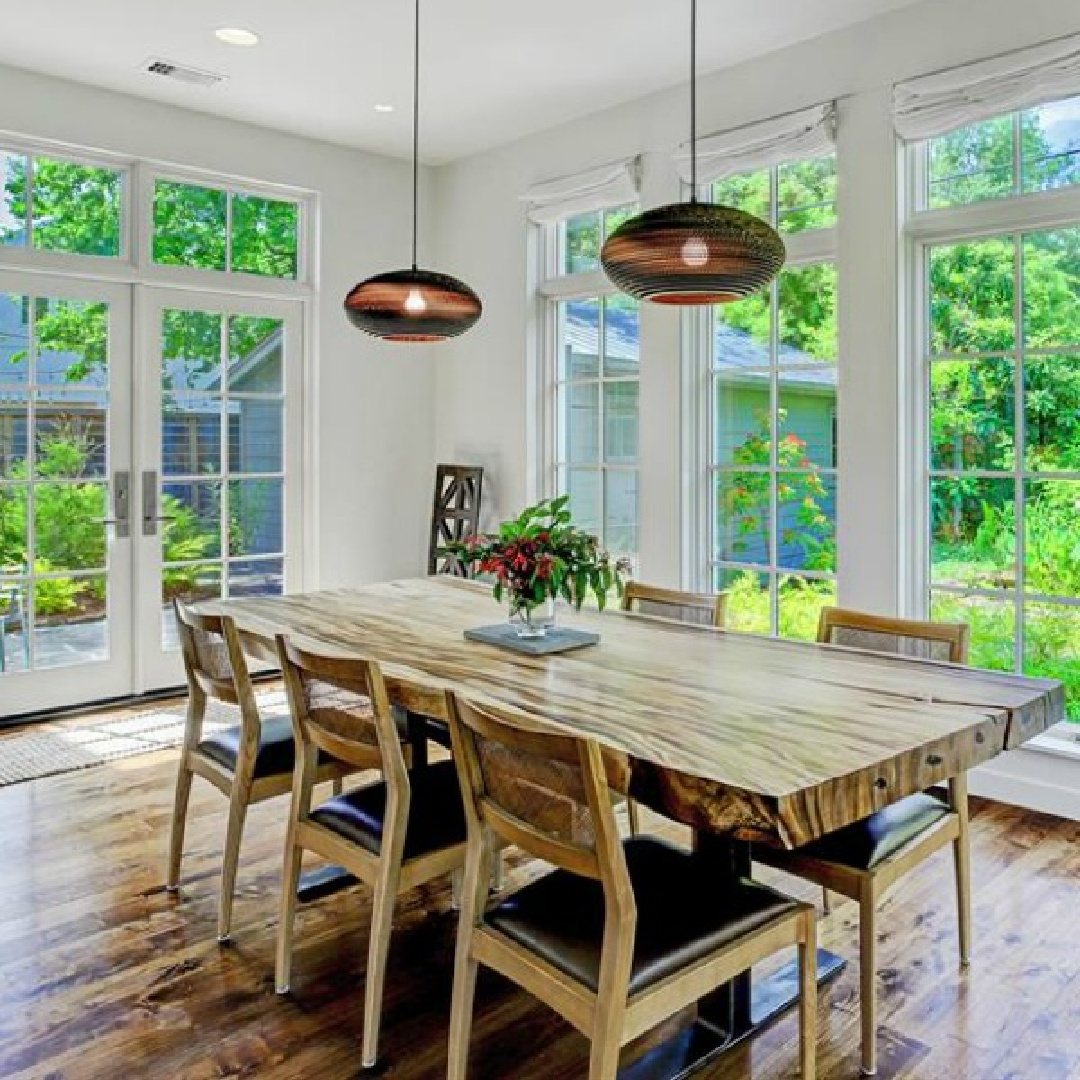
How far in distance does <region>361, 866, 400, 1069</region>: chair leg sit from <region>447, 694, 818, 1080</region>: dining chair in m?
0.26

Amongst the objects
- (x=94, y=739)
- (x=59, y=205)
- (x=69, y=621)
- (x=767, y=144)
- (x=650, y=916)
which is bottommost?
(x=94, y=739)

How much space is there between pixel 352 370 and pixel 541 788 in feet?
14.4

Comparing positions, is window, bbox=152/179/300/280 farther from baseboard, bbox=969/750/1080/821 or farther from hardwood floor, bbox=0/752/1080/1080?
baseboard, bbox=969/750/1080/821

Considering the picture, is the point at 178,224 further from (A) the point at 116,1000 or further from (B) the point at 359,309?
(A) the point at 116,1000

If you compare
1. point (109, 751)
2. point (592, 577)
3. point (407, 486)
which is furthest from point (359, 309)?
point (407, 486)

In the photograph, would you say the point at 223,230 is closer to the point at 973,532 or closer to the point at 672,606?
the point at 672,606

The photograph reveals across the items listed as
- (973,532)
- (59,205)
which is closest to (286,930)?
(973,532)

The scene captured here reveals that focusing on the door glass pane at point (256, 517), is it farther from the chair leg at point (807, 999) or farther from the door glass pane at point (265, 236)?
the chair leg at point (807, 999)

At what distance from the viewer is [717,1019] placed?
220cm

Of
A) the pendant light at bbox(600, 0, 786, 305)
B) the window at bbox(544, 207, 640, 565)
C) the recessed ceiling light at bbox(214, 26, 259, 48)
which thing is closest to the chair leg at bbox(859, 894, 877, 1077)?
the pendant light at bbox(600, 0, 786, 305)

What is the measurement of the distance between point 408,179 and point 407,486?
1.80 m

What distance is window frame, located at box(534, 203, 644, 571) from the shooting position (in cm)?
523

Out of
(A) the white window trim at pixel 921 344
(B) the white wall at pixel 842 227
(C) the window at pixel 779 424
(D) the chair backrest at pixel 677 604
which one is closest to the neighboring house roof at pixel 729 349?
(C) the window at pixel 779 424

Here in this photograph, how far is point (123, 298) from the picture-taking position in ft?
16.1
